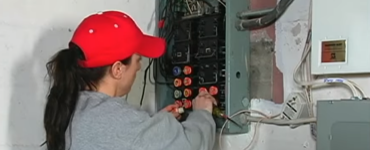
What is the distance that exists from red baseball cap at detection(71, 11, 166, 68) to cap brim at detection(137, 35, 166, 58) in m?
0.04

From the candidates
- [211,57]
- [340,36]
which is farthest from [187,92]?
[340,36]

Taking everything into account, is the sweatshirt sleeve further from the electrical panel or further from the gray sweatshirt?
the electrical panel

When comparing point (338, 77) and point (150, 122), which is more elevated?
point (338, 77)

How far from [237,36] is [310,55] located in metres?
0.27

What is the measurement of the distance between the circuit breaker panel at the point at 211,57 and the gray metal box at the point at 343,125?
408mm

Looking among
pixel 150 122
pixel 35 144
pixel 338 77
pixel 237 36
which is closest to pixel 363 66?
pixel 338 77

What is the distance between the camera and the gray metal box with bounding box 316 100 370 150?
1423mm

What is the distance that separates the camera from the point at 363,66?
5.04 feet

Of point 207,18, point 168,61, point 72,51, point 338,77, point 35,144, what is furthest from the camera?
point 168,61

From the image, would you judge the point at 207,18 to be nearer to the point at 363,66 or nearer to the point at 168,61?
the point at 168,61

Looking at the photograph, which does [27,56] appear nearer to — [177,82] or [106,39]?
[106,39]

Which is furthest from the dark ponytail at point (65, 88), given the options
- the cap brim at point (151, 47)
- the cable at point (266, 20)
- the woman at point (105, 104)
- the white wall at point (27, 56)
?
the cable at point (266, 20)

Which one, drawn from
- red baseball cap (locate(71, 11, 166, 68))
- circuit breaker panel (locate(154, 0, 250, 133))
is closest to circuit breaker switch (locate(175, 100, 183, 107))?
circuit breaker panel (locate(154, 0, 250, 133))

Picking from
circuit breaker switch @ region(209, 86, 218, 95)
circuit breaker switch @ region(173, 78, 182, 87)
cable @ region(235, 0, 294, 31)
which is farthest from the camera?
circuit breaker switch @ region(173, 78, 182, 87)
